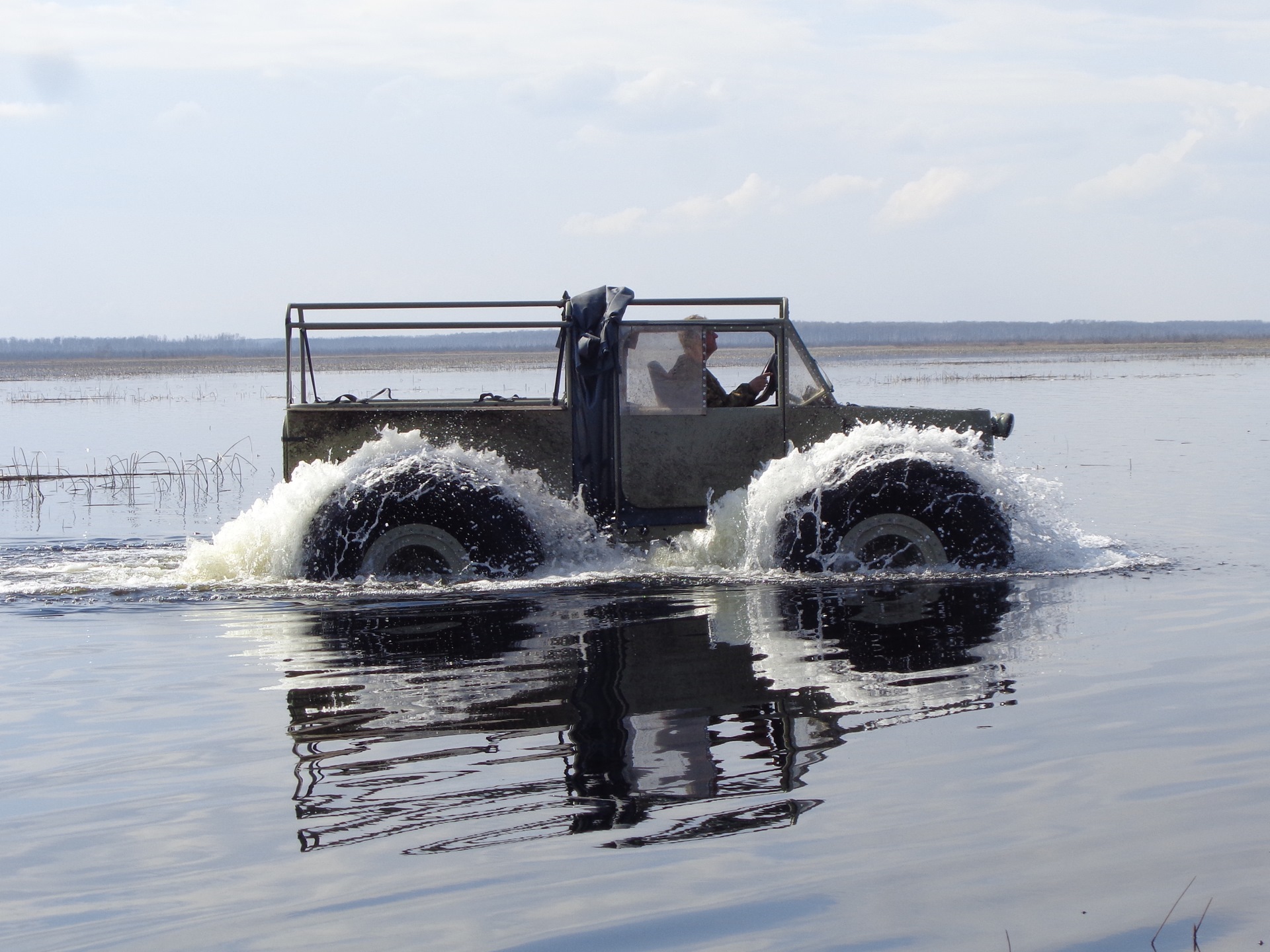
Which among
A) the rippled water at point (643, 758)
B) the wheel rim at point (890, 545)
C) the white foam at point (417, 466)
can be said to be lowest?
the rippled water at point (643, 758)

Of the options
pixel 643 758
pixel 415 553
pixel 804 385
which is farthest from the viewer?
pixel 804 385

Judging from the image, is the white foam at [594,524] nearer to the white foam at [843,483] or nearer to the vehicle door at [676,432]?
the white foam at [843,483]

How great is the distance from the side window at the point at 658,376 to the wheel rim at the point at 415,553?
1.50 meters

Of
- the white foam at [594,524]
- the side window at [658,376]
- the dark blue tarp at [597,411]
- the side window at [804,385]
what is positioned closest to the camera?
the white foam at [594,524]

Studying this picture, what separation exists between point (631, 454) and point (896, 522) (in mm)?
1819

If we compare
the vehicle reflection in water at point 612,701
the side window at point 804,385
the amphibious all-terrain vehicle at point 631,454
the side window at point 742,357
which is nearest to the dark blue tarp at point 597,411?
the amphibious all-terrain vehicle at point 631,454

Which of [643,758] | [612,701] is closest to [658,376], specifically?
[612,701]

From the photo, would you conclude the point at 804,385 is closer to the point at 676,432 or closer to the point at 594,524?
the point at 676,432

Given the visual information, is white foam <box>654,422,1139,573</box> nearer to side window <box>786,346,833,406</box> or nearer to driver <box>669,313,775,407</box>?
side window <box>786,346,833,406</box>

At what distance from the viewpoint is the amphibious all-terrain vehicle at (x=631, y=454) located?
9969 mm

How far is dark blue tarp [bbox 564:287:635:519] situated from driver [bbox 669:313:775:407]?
470 millimetres

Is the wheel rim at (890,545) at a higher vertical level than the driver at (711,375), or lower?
lower

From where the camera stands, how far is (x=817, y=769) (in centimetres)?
543

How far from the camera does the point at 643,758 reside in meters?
5.59
